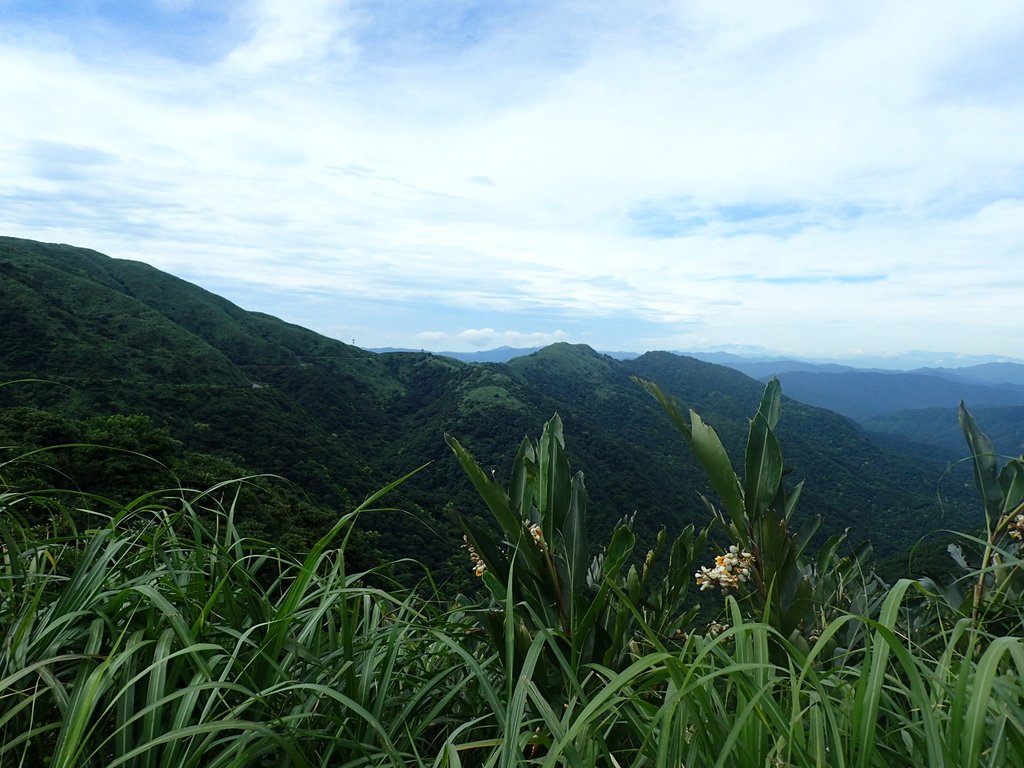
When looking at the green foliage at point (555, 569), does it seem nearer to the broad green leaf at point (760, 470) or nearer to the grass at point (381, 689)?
the grass at point (381, 689)

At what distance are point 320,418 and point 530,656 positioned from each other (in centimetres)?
5878

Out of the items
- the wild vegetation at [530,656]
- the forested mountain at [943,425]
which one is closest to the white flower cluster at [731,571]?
the wild vegetation at [530,656]

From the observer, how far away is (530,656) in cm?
106

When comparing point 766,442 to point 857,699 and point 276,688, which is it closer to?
point 857,699

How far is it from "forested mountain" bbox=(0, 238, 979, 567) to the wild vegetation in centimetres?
428

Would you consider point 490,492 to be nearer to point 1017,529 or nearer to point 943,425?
point 1017,529

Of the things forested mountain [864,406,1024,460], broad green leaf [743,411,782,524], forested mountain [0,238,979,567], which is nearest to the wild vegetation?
broad green leaf [743,411,782,524]

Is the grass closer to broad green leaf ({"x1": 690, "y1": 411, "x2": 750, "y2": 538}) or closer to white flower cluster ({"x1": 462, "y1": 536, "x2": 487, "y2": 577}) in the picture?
white flower cluster ({"x1": 462, "y1": 536, "x2": 487, "y2": 577})

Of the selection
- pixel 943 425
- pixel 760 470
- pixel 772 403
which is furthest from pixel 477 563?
pixel 943 425

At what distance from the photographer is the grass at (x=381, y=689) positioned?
89cm

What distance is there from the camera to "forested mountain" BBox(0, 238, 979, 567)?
2548 centimetres

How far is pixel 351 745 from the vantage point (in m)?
1.10

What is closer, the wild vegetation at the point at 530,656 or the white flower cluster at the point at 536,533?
the wild vegetation at the point at 530,656

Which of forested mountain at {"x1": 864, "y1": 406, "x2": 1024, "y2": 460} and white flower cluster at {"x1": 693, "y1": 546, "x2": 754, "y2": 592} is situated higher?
white flower cluster at {"x1": 693, "y1": 546, "x2": 754, "y2": 592}
